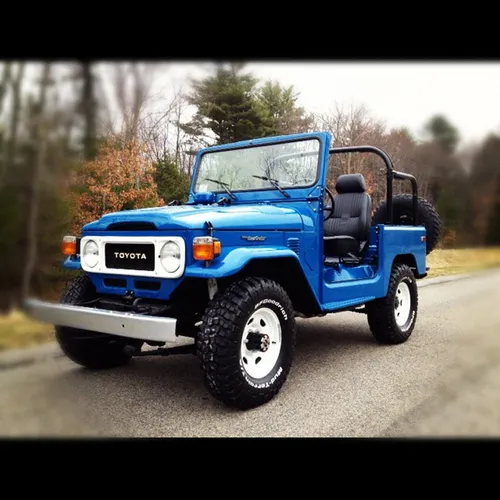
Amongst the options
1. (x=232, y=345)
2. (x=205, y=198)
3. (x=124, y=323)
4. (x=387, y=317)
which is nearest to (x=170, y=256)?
(x=124, y=323)

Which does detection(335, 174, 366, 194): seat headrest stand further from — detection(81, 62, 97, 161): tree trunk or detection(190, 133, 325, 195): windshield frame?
detection(81, 62, 97, 161): tree trunk

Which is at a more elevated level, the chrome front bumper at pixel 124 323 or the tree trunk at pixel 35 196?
the tree trunk at pixel 35 196

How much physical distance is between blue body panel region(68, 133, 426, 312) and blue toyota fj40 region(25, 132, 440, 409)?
0.01 meters

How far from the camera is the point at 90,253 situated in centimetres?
357

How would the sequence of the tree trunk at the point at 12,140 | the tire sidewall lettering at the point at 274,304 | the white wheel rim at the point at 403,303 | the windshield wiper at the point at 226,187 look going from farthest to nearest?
1. the white wheel rim at the point at 403,303
2. the windshield wiper at the point at 226,187
3. the tire sidewall lettering at the point at 274,304
4. the tree trunk at the point at 12,140

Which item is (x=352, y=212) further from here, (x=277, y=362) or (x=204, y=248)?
(x=204, y=248)

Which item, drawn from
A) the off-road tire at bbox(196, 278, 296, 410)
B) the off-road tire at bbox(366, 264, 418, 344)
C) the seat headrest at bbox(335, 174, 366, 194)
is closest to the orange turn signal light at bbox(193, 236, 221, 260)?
the off-road tire at bbox(196, 278, 296, 410)

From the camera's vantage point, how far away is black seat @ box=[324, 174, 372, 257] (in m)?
5.24

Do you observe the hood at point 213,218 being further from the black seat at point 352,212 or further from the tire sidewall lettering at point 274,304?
the black seat at point 352,212

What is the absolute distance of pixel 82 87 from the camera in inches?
41.7

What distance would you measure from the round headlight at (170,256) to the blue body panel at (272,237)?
71mm

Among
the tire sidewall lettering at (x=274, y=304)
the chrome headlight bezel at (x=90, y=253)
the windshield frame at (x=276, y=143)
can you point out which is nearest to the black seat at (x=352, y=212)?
the windshield frame at (x=276, y=143)

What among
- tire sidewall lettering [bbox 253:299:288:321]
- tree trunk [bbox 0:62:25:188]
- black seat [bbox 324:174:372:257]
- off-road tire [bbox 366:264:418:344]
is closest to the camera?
tree trunk [bbox 0:62:25:188]

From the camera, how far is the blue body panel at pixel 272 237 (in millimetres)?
3080
